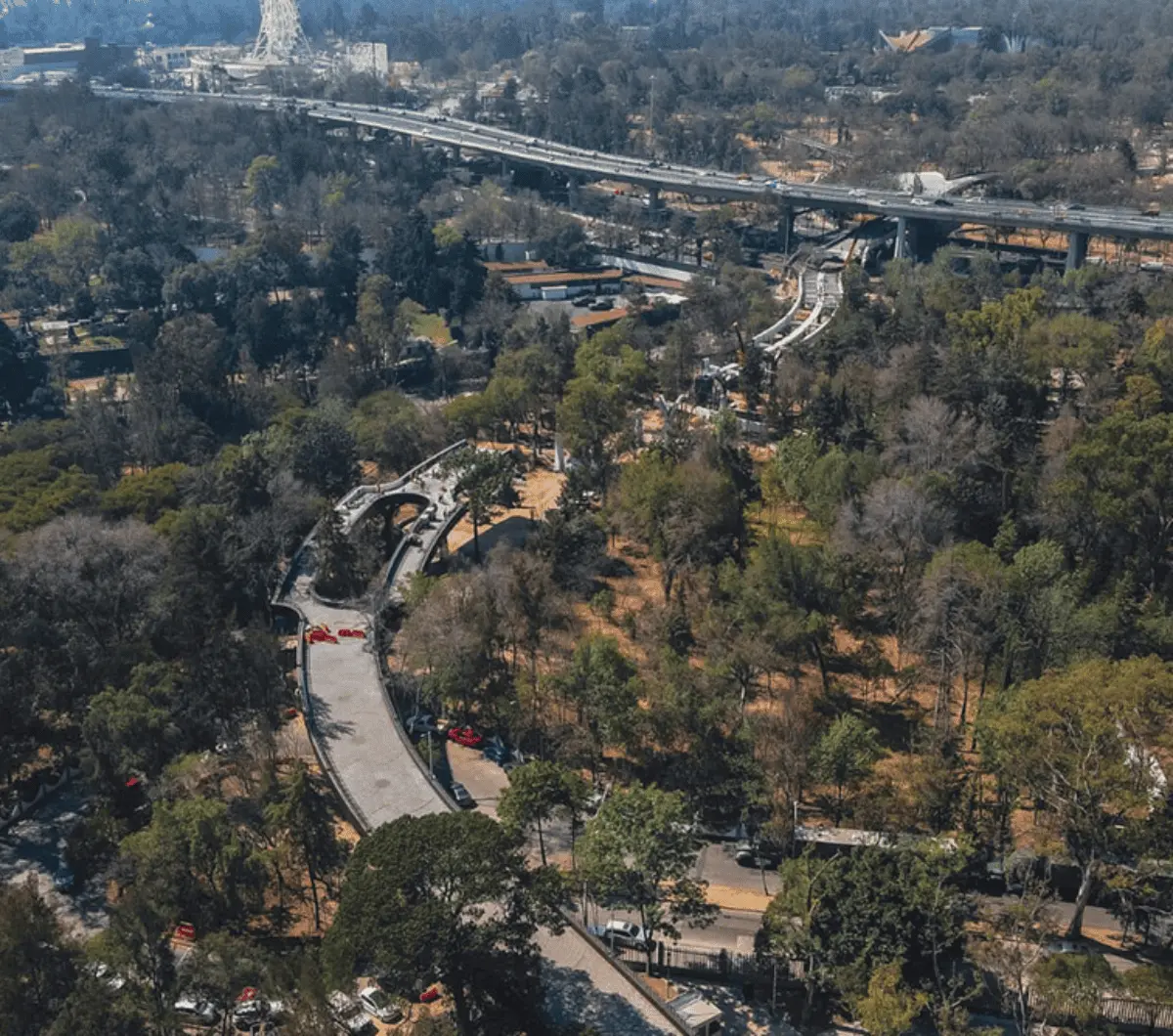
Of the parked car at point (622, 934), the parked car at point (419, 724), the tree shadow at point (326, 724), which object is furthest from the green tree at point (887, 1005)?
the parked car at point (419, 724)

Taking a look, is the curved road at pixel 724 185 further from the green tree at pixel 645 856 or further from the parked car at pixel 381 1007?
the parked car at pixel 381 1007

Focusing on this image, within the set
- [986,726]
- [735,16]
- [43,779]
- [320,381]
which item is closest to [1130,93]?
[320,381]

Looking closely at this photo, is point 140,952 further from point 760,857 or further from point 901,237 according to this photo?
point 901,237

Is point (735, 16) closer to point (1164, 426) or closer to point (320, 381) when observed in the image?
point (320, 381)

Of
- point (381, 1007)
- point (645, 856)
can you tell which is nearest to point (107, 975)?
point (381, 1007)

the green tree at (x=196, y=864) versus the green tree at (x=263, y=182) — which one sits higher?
the green tree at (x=263, y=182)

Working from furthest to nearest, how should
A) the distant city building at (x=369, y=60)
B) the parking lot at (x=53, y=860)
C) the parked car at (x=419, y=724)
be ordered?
the distant city building at (x=369, y=60) → the parked car at (x=419, y=724) → the parking lot at (x=53, y=860)
